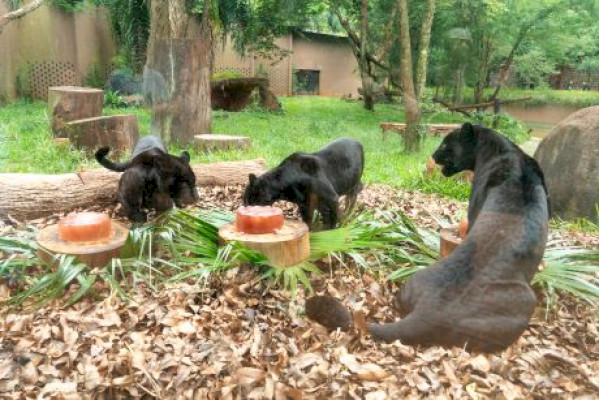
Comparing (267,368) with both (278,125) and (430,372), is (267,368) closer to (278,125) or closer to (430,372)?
(430,372)

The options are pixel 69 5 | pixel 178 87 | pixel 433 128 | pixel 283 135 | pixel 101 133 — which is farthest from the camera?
pixel 69 5

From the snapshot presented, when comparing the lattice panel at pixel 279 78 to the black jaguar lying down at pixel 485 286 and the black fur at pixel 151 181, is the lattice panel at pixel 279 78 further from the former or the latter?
the black jaguar lying down at pixel 485 286

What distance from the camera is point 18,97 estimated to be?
13070mm

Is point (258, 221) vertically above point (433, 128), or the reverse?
point (433, 128)

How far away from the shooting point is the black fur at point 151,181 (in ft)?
13.2

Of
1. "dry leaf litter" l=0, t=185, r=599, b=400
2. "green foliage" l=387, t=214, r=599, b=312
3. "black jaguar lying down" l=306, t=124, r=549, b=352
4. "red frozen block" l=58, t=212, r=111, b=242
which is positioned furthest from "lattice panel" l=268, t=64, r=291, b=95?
"black jaguar lying down" l=306, t=124, r=549, b=352

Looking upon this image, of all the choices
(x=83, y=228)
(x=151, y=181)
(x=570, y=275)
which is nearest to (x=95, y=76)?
(x=151, y=181)

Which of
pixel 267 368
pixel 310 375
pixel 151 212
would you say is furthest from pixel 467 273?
pixel 151 212

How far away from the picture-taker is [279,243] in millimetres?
3479

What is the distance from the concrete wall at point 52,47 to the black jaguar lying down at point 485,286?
41.4 feet

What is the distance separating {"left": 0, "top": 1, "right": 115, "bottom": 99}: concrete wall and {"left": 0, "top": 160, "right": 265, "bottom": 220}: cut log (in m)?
9.52

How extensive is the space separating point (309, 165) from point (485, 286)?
1703 millimetres

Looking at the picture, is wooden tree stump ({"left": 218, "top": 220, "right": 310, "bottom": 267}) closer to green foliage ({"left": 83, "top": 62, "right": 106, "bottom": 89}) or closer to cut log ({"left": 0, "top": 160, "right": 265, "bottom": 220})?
cut log ({"left": 0, "top": 160, "right": 265, "bottom": 220})

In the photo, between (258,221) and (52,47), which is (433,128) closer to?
(258,221)
